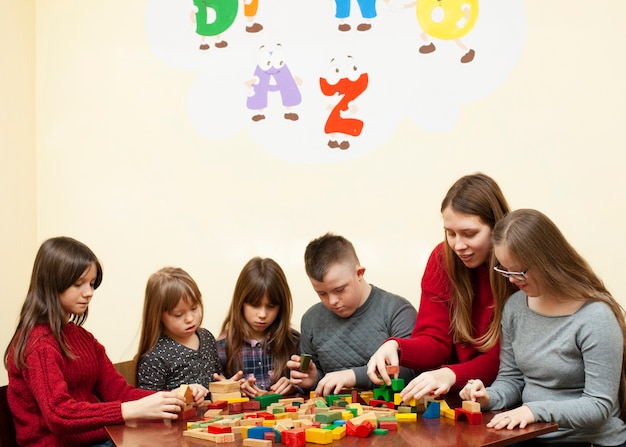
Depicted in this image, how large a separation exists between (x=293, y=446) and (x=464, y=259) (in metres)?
0.95

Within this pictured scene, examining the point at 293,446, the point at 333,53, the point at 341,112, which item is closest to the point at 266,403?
the point at 293,446

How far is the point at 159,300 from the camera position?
2.63 metres

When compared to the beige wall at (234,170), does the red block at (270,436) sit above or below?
below

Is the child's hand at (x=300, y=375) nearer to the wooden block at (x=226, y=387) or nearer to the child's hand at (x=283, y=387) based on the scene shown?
the child's hand at (x=283, y=387)

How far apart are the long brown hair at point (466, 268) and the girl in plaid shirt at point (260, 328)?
2.23 feet

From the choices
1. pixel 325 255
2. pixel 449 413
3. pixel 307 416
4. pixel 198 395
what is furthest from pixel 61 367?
pixel 449 413

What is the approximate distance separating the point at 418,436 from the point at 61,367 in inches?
44.9

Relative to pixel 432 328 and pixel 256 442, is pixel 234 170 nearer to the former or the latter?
pixel 432 328

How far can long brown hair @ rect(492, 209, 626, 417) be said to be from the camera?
2008 millimetres

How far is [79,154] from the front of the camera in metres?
3.62

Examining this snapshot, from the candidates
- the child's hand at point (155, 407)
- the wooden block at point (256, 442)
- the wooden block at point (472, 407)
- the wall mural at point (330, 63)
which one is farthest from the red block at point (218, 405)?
the wall mural at point (330, 63)

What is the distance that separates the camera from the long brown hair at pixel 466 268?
2.29 meters

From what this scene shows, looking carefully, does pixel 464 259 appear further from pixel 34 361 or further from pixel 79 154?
pixel 79 154

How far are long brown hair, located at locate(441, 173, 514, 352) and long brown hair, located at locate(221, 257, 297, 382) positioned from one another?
68 centimetres
